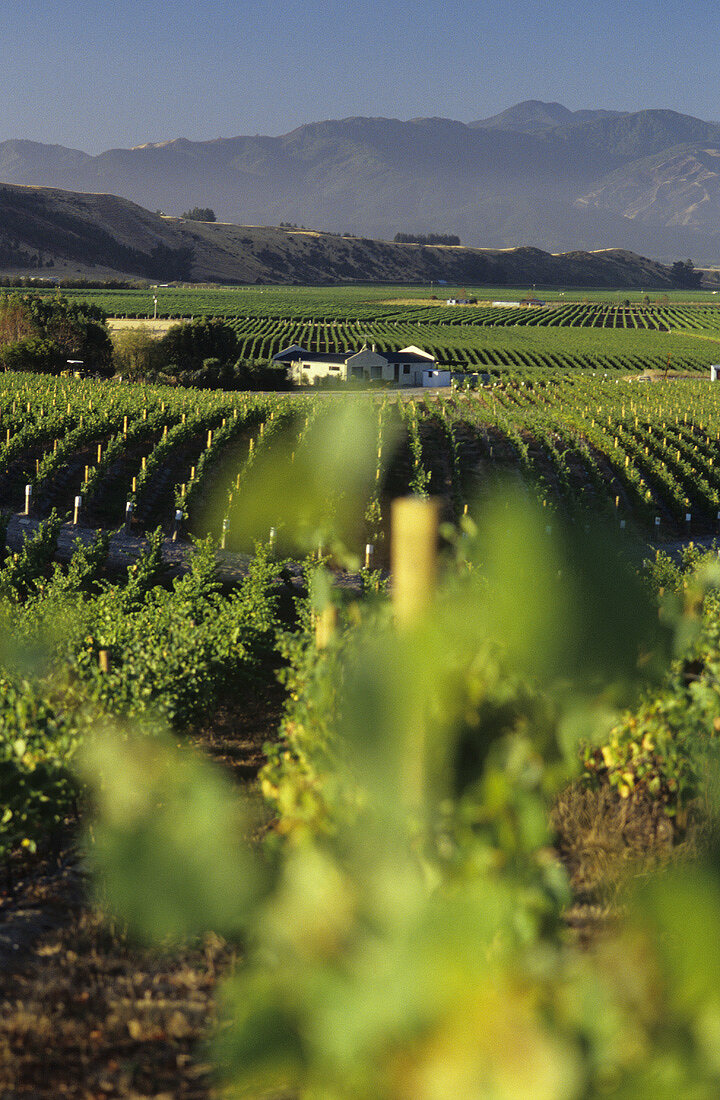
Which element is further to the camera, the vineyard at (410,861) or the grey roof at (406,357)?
the grey roof at (406,357)

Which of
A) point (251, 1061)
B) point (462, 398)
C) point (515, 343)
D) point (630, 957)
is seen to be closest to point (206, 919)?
point (251, 1061)

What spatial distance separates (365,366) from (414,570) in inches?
2870

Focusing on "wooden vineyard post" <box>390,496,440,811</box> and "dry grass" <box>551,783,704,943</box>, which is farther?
"dry grass" <box>551,783,704,943</box>

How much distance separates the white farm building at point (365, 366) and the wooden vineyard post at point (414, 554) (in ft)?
225

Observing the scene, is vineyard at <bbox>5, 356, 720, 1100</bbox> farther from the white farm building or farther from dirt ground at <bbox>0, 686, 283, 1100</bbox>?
the white farm building

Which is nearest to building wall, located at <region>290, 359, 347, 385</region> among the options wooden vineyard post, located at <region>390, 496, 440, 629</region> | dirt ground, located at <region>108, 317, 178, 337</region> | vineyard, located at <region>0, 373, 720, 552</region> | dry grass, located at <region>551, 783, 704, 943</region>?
vineyard, located at <region>0, 373, 720, 552</region>

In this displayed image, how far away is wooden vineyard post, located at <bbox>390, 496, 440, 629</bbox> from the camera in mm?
1554

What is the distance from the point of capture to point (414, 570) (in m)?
1.67

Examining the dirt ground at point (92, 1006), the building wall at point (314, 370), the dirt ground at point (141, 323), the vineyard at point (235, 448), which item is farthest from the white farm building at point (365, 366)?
the dirt ground at point (92, 1006)

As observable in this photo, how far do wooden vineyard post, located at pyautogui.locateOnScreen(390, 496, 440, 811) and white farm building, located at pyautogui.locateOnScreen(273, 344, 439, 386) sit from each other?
6873cm

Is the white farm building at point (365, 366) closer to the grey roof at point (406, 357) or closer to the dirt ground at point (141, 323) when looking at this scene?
the grey roof at point (406, 357)

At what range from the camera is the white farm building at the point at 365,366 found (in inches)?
2844

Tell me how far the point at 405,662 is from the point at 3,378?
43885mm

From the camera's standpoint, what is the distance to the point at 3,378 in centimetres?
4116
